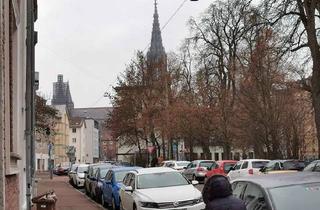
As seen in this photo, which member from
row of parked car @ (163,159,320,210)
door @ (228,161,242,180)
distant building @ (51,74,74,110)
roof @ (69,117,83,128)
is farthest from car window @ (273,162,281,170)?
roof @ (69,117,83,128)

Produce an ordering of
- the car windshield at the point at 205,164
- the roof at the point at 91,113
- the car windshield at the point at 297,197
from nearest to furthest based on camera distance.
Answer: the car windshield at the point at 297,197 < the car windshield at the point at 205,164 < the roof at the point at 91,113

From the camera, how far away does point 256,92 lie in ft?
157

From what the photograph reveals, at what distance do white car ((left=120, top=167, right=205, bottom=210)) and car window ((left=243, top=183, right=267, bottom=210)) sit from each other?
7.21m

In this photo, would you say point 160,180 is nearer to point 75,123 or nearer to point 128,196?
point 128,196

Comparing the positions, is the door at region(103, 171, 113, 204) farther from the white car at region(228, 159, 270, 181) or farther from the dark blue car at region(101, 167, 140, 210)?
the white car at region(228, 159, 270, 181)

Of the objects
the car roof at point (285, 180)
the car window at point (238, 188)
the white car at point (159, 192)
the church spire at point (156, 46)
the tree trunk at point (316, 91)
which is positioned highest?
the church spire at point (156, 46)

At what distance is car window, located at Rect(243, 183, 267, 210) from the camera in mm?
7440

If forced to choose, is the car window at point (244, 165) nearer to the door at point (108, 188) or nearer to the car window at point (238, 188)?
the door at point (108, 188)

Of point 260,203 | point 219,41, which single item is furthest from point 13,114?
point 219,41

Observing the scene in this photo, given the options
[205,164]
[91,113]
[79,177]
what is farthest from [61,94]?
[205,164]

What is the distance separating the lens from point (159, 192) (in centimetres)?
1603

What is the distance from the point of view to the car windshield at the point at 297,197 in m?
7.01

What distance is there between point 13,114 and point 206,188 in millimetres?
6329

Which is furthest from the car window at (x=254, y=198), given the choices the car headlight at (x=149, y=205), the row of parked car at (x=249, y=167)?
the row of parked car at (x=249, y=167)
